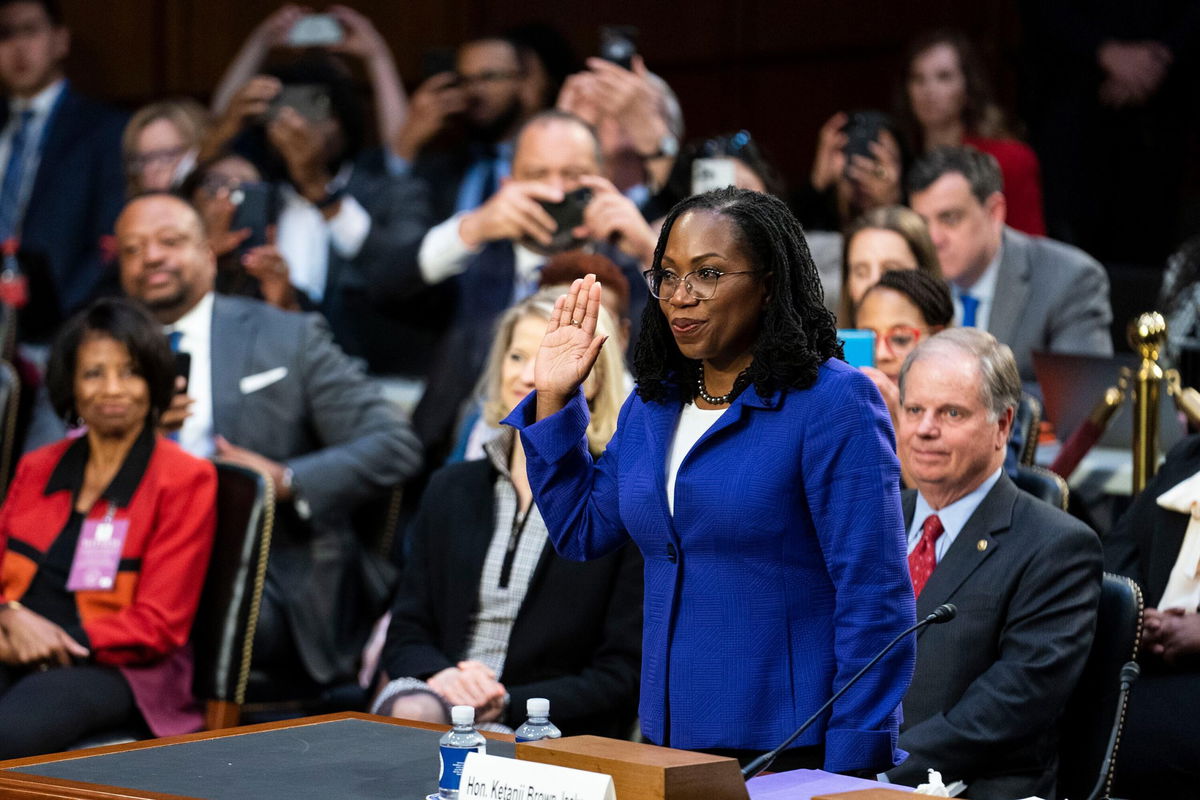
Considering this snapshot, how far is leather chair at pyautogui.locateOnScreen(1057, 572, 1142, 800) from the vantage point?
2848 mm

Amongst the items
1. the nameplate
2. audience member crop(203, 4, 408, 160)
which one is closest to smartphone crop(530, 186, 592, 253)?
audience member crop(203, 4, 408, 160)

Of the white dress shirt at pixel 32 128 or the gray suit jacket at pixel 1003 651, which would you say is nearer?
the gray suit jacket at pixel 1003 651

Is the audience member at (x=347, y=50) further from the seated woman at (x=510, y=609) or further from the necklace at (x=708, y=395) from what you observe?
the necklace at (x=708, y=395)

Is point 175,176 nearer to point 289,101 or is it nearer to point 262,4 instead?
point 289,101

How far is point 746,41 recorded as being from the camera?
21.8 ft

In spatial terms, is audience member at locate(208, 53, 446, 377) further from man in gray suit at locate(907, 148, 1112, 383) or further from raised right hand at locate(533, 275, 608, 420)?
raised right hand at locate(533, 275, 608, 420)

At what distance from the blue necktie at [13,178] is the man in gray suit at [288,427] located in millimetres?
2056

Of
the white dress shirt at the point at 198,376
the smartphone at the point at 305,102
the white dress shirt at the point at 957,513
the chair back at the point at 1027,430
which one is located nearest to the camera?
the white dress shirt at the point at 957,513

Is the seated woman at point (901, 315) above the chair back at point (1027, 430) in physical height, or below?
above

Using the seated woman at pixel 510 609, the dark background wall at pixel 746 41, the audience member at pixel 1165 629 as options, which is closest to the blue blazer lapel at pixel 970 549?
the audience member at pixel 1165 629

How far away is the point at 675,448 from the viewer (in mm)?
2180

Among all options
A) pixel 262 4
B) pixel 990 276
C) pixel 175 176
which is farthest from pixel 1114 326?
pixel 262 4

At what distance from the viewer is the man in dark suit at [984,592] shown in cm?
276

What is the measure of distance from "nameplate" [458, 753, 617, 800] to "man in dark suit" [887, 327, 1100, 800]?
1012 millimetres
